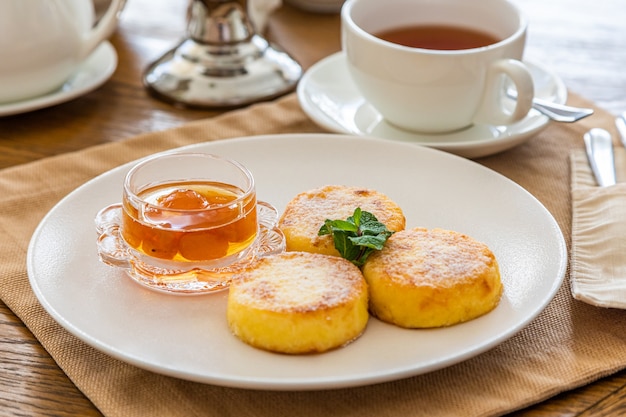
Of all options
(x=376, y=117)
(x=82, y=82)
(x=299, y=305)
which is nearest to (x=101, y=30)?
(x=82, y=82)

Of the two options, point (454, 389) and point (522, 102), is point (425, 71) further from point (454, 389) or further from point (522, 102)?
point (454, 389)

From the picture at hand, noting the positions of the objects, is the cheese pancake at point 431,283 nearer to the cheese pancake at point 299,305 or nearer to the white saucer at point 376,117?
the cheese pancake at point 299,305

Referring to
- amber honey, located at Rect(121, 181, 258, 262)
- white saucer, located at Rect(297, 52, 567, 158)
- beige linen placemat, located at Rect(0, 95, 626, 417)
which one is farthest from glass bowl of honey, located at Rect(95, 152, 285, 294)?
white saucer, located at Rect(297, 52, 567, 158)

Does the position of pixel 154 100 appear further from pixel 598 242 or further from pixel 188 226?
pixel 598 242

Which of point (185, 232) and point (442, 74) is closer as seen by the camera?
point (185, 232)

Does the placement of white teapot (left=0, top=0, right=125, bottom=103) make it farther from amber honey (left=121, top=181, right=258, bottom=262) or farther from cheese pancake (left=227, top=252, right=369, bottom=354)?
cheese pancake (left=227, top=252, right=369, bottom=354)

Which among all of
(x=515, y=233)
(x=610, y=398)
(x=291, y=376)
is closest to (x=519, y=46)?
(x=515, y=233)
